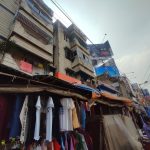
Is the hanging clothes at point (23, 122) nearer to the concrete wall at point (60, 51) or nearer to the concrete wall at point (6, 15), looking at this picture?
the concrete wall at point (6, 15)

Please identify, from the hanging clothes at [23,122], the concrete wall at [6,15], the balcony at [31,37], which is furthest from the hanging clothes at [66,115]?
the concrete wall at [6,15]

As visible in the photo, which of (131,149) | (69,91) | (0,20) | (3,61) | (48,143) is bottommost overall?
(131,149)

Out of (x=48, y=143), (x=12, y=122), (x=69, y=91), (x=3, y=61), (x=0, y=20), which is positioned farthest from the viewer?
(x=0, y=20)

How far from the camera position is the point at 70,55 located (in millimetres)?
19969

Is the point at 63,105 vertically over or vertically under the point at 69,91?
under

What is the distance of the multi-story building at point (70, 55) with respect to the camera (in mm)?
17422

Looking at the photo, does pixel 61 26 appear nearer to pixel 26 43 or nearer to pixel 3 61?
pixel 26 43

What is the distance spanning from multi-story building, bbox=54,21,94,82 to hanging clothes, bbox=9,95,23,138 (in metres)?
12.3

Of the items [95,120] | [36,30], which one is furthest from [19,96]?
[36,30]

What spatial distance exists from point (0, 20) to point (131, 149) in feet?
44.0

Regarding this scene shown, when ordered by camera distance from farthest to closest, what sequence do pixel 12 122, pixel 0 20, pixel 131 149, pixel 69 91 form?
pixel 0 20 → pixel 131 149 → pixel 69 91 → pixel 12 122

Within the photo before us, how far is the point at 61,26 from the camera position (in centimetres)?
2155

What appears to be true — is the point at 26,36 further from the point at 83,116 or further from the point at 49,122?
the point at 49,122

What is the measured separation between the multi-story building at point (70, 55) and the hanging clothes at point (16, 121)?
12273mm
